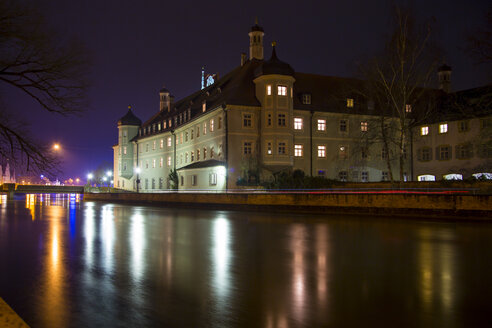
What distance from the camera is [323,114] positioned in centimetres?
4812

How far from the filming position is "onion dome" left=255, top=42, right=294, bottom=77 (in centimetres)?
4253

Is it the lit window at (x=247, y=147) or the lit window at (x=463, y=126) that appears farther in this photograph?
the lit window at (x=463, y=126)

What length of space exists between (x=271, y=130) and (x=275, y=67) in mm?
6199

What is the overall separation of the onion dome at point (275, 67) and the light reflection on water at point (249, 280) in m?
30.6

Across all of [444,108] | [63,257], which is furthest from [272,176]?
[63,257]

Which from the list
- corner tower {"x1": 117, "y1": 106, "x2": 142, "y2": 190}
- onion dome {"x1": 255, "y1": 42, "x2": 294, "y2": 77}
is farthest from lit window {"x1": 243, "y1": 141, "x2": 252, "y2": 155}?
corner tower {"x1": 117, "y1": 106, "x2": 142, "y2": 190}

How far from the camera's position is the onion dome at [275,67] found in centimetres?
4253

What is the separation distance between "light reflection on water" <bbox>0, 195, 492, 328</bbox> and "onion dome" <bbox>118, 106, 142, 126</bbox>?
6569 cm

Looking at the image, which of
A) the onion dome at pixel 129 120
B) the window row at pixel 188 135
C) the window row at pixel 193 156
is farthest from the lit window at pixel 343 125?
the onion dome at pixel 129 120

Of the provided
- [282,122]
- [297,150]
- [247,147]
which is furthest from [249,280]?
[297,150]

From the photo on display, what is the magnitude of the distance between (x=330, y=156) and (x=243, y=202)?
20.5m

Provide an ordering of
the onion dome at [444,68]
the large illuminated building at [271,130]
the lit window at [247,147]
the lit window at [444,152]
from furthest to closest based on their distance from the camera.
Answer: the onion dome at [444,68] < the lit window at [444,152] < the lit window at [247,147] < the large illuminated building at [271,130]

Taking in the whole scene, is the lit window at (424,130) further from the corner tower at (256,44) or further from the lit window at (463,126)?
the corner tower at (256,44)

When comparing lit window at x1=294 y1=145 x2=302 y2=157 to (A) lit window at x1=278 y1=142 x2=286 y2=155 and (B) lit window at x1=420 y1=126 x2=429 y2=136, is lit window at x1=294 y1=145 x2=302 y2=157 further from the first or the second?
(B) lit window at x1=420 y1=126 x2=429 y2=136
